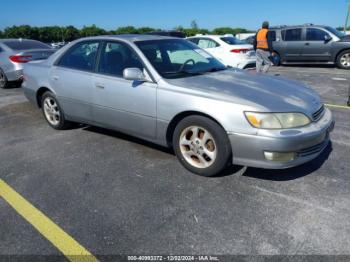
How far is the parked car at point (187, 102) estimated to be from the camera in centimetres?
306

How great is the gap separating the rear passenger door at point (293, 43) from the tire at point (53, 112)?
10.8 m

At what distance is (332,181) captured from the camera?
10.9ft

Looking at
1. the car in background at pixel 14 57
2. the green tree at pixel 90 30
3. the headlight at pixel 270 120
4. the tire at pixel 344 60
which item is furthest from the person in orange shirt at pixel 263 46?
the green tree at pixel 90 30

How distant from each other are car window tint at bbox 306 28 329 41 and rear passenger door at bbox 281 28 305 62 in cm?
23

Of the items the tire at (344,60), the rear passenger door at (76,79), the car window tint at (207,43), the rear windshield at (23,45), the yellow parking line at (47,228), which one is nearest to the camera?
the yellow parking line at (47,228)

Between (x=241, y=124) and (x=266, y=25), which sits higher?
(x=266, y=25)

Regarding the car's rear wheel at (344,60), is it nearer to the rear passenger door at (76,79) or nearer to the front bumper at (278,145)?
the front bumper at (278,145)

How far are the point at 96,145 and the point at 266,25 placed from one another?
269 inches

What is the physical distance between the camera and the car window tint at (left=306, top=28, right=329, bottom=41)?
12504 millimetres

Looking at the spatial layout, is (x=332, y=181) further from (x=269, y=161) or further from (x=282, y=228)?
(x=282, y=228)

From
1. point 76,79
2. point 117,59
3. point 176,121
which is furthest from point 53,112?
point 176,121

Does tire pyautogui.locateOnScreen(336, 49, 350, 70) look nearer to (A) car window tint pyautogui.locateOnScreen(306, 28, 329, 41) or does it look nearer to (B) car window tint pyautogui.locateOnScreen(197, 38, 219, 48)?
(A) car window tint pyautogui.locateOnScreen(306, 28, 329, 41)

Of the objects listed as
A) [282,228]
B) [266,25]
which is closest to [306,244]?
[282,228]

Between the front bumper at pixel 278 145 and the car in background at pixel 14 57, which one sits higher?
the car in background at pixel 14 57
